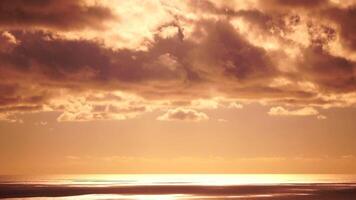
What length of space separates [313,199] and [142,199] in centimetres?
2012

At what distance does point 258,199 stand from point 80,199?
829 inches

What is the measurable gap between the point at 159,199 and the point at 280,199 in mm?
14567

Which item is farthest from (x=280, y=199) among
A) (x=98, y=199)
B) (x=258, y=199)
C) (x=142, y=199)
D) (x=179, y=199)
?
(x=98, y=199)

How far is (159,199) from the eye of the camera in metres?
63.4

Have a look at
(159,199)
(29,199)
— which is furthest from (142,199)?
(29,199)

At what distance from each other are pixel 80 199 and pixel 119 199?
182 inches

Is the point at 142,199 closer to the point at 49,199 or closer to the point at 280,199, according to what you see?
the point at 49,199

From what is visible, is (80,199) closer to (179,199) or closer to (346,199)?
(179,199)

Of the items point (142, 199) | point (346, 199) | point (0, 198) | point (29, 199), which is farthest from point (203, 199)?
point (0, 198)

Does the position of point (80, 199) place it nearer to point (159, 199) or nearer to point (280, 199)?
point (159, 199)

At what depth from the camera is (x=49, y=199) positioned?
61.1 meters

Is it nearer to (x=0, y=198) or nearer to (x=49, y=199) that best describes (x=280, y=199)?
(x=49, y=199)

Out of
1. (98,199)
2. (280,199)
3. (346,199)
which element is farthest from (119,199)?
(346,199)

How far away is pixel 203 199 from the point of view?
63281 millimetres
